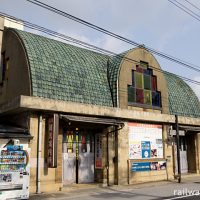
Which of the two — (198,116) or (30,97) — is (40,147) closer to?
(30,97)

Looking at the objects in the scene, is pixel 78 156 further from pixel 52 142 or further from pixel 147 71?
pixel 147 71

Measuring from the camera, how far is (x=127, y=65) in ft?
68.4

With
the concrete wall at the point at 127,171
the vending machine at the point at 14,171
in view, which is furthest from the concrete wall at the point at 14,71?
the concrete wall at the point at 127,171

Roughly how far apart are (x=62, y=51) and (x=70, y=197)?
954cm

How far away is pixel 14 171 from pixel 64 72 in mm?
7206

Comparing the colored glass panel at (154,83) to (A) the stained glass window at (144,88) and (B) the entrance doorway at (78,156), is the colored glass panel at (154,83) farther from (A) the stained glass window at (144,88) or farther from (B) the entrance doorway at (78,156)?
(B) the entrance doorway at (78,156)

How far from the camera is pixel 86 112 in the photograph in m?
17.2

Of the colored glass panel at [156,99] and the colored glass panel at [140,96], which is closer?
the colored glass panel at [140,96]

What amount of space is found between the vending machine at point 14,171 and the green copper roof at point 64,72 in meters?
3.77

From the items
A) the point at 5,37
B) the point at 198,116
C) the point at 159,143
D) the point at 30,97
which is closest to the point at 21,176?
the point at 30,97

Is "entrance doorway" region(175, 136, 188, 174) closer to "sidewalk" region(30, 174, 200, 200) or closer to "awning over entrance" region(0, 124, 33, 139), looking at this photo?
"sidewalk" region(30, 174, 200, 200)

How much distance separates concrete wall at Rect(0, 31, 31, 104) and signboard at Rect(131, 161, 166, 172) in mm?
8733

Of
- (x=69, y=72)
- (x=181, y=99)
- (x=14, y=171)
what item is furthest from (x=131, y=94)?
(x=14, y=171)

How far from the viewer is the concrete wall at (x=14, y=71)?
1651cm
